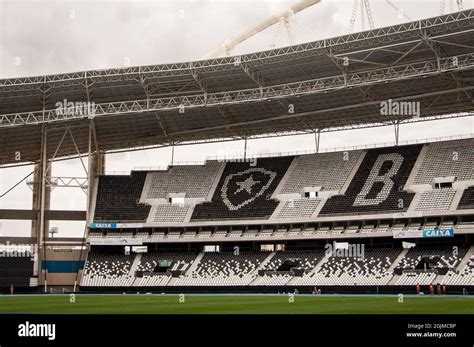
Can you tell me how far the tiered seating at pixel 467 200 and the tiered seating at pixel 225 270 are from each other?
17.5m

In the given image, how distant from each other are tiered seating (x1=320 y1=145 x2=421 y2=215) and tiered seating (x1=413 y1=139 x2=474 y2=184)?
4.43 ft

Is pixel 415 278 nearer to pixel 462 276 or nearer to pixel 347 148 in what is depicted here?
pixel 462 276

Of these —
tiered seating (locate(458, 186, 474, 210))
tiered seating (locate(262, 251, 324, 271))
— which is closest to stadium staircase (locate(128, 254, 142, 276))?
tiered seating (locate(262, 251, 324, 271))

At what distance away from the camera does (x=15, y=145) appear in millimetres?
63688

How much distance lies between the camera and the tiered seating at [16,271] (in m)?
58.5

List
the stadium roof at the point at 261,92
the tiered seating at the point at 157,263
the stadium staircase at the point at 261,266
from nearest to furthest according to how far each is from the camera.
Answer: the stadium roof at the point at 261,92, the stadium staircase at the point at 261,266, the tiered seating at the point at 157,263

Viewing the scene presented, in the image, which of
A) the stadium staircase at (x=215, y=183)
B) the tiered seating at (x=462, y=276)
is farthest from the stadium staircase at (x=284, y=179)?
the tiered seating at (x=462, y=276)

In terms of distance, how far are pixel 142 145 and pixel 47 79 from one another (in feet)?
56.7

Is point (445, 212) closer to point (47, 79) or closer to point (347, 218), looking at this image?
point (347, 218)

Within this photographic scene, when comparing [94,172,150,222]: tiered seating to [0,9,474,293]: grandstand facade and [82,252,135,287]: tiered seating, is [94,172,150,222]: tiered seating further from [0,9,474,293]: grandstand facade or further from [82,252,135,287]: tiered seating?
[82,252,135,287]: tiered seating

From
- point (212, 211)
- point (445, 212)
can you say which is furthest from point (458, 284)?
point (212, 211)

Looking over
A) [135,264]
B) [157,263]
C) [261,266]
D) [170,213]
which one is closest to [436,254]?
[261,266]

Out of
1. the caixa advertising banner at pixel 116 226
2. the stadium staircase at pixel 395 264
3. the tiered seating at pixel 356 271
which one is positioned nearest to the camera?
the stadium staircase at pixel 395 264

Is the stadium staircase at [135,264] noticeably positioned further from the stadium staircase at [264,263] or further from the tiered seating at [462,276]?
the tiered seating at [462,276]
